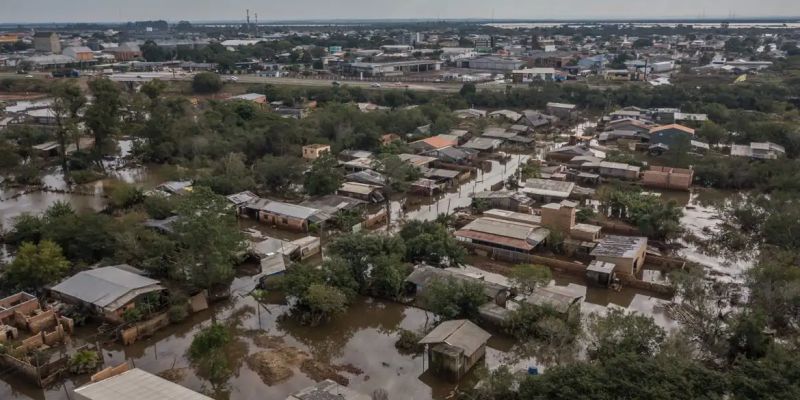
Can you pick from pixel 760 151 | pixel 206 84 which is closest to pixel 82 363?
pixel 760 151

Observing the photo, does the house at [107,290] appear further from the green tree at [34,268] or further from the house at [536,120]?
the house at [536,120]

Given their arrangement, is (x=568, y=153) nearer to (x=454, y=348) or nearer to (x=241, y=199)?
(x=241, y=199)

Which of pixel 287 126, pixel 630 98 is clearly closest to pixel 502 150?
pixel 287 126

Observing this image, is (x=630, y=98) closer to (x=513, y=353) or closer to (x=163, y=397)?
(x=513, y=353)

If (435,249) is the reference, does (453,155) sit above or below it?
above

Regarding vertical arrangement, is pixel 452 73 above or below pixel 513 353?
above

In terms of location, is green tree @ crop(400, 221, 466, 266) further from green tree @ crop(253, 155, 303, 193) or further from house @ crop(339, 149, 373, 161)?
house @ crop(339, 149, 373, 161)
